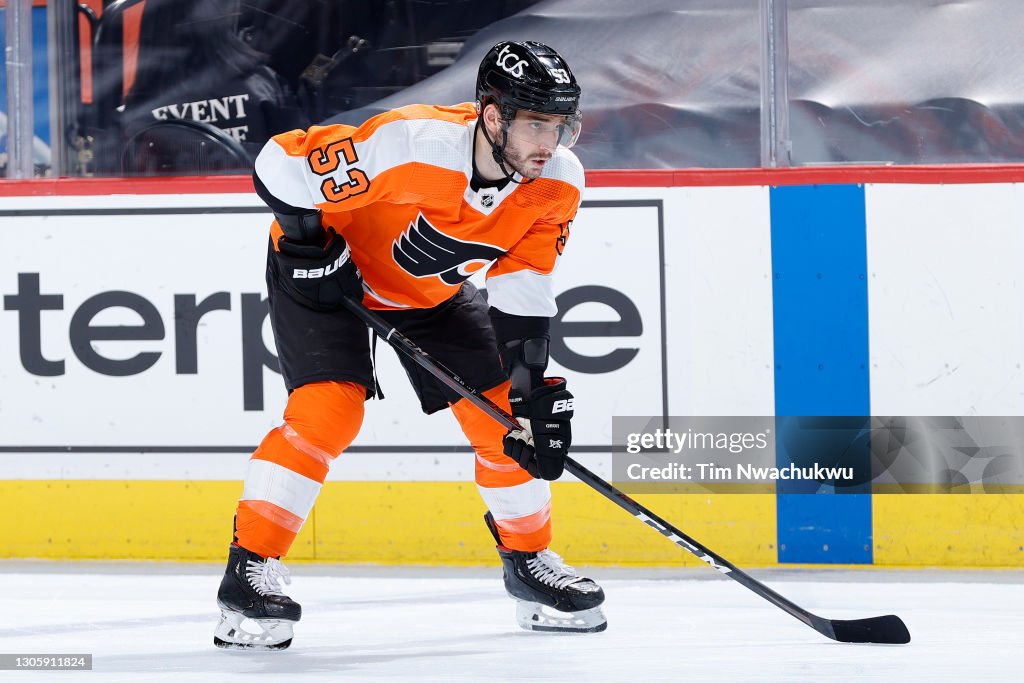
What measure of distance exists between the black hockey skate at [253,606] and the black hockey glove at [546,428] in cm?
55

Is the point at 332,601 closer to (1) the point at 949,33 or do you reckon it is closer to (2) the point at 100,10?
(2) the point at 100,10

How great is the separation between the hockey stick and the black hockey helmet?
536 millimetres

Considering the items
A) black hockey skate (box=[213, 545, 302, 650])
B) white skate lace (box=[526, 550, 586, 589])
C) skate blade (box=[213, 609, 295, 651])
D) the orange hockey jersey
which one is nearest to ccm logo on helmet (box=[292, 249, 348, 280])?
the orange hockey jersey

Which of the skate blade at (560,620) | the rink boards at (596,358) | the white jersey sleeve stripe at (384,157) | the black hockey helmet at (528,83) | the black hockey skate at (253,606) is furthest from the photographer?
Result: the rink boards at (596,358)

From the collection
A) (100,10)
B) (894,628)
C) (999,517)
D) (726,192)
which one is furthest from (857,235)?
(100,10)

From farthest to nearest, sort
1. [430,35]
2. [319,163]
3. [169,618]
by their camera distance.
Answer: [430,35] < [169,618] < [319,163]

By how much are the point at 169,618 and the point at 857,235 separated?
1954mm

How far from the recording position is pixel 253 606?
2.50 metres

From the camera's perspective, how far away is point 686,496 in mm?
3352

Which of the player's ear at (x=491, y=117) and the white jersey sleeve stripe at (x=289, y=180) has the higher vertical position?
the player's ear at (x=491, y=117)

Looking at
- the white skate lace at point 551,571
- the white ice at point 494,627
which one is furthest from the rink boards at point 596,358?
the white skate lace at point 551,571

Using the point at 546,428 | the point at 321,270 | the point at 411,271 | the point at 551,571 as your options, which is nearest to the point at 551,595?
the point at 551,571

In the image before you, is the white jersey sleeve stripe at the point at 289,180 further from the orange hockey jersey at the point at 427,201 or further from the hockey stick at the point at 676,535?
the hockey stick at the point at 676,535

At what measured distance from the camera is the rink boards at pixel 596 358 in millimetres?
3246
